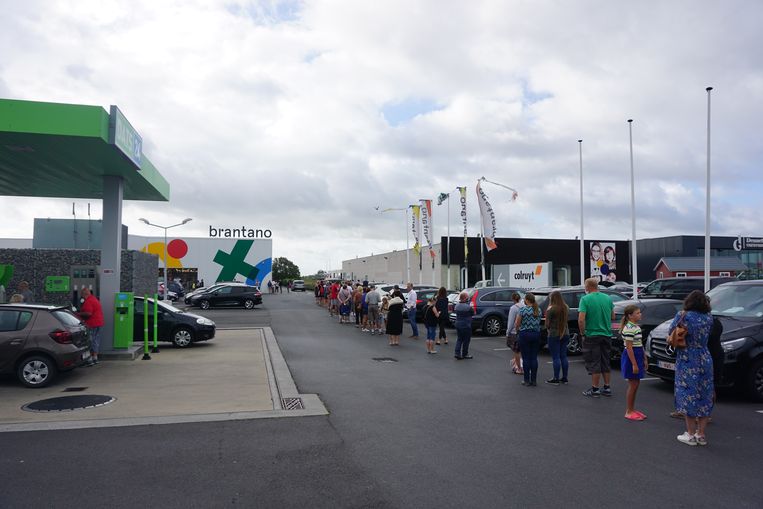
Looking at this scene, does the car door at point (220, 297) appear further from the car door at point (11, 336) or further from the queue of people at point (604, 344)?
the car door at point (11, 336)

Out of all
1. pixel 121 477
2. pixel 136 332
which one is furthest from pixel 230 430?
pixel 136 332

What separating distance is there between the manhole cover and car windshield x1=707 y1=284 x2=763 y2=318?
10.1m

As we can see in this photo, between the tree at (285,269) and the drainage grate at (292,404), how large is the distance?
111 meters

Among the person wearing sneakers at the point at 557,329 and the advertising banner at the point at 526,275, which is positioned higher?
the advertising banner at the point at 526,275

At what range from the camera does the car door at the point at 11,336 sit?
30.8 ft

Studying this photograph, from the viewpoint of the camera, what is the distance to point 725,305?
10.1 meters

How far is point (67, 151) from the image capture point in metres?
11.3

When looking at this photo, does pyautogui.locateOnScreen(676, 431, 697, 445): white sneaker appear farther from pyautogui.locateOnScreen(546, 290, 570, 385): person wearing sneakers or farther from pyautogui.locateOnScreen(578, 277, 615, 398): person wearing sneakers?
pyautogui.locateOnScreen(546, 290, 570, 385): person wearing sneakers

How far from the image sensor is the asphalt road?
15.9ft

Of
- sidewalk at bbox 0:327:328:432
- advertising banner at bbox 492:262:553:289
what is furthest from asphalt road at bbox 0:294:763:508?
advertising banner at bbox 492:262:553:289

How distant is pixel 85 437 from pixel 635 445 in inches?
248

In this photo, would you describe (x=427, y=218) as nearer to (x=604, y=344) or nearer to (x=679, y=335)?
(x=604, y=344)

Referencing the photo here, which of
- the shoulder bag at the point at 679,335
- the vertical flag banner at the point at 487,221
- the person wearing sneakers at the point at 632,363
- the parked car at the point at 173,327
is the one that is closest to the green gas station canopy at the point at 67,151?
the parked car at the point at 173,327

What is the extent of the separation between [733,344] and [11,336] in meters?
11.6
